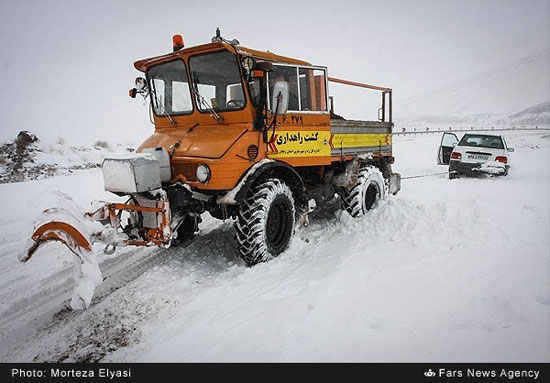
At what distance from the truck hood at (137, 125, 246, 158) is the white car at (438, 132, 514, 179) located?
9205mm

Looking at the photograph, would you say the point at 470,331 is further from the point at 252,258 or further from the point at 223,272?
the point at 223,272

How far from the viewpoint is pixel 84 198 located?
915cm

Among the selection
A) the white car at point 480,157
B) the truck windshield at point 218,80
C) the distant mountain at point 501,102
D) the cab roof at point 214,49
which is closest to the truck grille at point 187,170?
the truck windshield at point 218,80

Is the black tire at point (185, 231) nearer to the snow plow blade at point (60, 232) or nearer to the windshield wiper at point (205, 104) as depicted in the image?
the windshield wiper at point (205, 104)

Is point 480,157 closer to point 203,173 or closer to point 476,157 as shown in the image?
point 476,157

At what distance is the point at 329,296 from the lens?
11.2 ft

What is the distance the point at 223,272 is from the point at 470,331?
9.67ft

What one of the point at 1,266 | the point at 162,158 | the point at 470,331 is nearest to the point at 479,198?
the point at 470,331

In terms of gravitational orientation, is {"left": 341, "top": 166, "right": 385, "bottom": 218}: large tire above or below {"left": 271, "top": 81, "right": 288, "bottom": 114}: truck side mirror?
below

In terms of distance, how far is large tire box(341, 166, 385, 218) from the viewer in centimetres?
634

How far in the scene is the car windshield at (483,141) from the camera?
37.1 feet

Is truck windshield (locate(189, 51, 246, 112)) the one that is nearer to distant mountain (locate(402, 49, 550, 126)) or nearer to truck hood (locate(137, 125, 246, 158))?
truck hood (locate(137, 125, 246, 158))

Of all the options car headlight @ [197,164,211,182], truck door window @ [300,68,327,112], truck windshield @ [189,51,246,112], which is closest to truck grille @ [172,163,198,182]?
car headlight @ [197,164,211,182]

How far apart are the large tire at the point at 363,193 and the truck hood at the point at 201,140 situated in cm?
276
